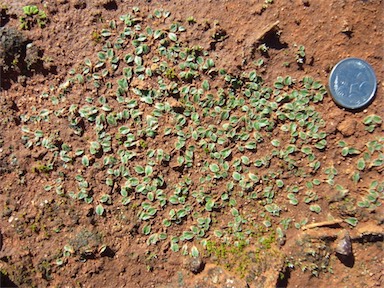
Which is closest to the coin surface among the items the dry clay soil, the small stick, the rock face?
the dry clay soil

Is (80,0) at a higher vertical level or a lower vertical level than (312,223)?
higher

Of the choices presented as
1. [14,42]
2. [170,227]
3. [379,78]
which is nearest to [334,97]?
[379,78]

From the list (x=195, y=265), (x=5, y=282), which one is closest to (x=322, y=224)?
(x=195, y=265)

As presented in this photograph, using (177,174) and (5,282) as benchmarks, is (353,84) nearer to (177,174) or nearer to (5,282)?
(177,174)

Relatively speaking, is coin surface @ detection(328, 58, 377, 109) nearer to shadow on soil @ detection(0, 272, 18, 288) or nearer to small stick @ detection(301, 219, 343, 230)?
small stick @ detection(301, 219, 343, 230)

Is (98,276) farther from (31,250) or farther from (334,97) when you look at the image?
(334,97)

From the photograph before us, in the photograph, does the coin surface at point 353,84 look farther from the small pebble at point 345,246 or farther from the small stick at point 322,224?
the small pebble at point 345,246
